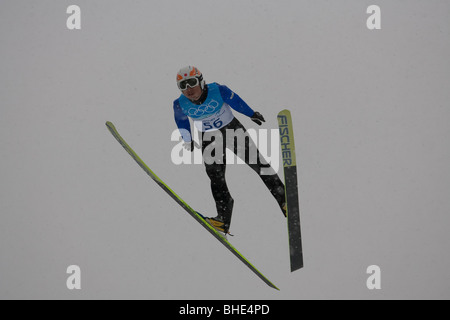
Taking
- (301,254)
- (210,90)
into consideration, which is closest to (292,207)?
(301,254)

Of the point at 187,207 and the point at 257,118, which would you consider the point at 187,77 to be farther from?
the point at 187,207

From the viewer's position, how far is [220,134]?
3174mm

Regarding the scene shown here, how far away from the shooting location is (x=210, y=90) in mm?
3055

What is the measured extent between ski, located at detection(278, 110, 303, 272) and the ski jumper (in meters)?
0.23

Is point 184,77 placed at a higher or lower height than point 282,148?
higher

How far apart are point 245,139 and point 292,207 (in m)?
0.72

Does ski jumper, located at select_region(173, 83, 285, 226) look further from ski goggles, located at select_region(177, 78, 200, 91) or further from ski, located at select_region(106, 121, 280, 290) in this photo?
ski, located at select_region(106, 121, 280, 290)

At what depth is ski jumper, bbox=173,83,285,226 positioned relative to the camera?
3.07 metres

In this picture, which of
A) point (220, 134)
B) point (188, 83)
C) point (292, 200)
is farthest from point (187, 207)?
point (188, 83)

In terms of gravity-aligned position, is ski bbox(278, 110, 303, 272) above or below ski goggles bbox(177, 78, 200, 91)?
below

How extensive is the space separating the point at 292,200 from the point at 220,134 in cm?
84

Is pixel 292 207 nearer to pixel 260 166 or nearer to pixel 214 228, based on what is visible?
pixel 260 166

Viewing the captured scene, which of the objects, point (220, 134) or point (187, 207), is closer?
point (187, 207)

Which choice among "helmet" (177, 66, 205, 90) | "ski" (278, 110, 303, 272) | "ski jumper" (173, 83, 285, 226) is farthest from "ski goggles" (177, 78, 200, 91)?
"ski" (278, 110, 303, 272)
